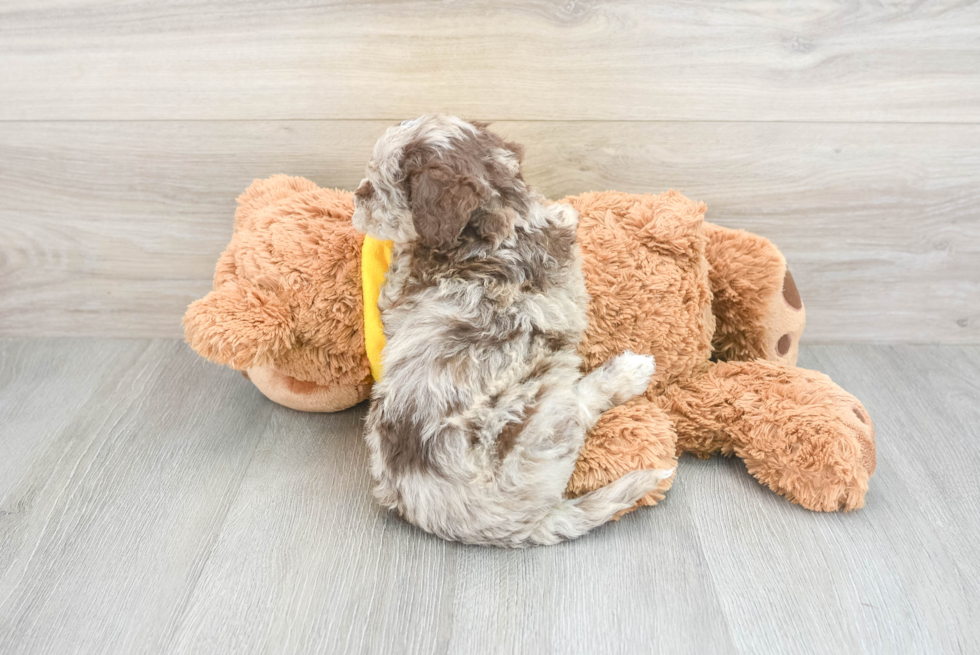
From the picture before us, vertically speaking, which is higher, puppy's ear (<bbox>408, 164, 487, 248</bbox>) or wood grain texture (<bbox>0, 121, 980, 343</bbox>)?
puppy's ear (<bbox>408, 164, 487, 248</bbox>)

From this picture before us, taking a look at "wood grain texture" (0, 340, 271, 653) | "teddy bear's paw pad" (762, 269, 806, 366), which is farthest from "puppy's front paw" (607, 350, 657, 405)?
"wood grain texture" (0, 340, 271, 653)

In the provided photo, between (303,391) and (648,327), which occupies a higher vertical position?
(648,327)

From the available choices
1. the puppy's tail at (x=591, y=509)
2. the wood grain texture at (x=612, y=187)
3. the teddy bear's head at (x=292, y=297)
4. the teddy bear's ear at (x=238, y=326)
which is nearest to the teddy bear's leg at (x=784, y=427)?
the puppy's tail at (x=591, y=509)

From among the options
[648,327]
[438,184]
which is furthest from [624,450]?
[438,184]

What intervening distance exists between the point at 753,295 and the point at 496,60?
764mm

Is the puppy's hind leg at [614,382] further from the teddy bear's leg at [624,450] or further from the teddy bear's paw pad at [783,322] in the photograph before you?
the teddy bear's paw pad at [783,322]

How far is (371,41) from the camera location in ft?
4.84

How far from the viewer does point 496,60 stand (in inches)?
58.4

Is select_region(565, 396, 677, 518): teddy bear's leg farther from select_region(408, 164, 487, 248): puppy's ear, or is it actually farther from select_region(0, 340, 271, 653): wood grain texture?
select_region(0, 340, 271, 653): wood grain texture

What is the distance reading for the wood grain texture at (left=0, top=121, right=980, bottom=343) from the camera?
1.56m

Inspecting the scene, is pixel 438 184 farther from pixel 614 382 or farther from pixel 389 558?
pixel 389 558

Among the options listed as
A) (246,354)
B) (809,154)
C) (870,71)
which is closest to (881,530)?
(809,154)

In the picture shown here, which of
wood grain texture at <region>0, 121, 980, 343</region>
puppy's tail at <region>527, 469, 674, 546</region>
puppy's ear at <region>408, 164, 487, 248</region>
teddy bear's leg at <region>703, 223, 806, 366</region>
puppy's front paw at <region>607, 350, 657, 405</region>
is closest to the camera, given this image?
puppy's ear at <region>408, 164, 487, 248</region>

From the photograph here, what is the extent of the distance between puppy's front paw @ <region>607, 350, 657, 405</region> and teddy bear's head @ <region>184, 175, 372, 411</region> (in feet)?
1.72
